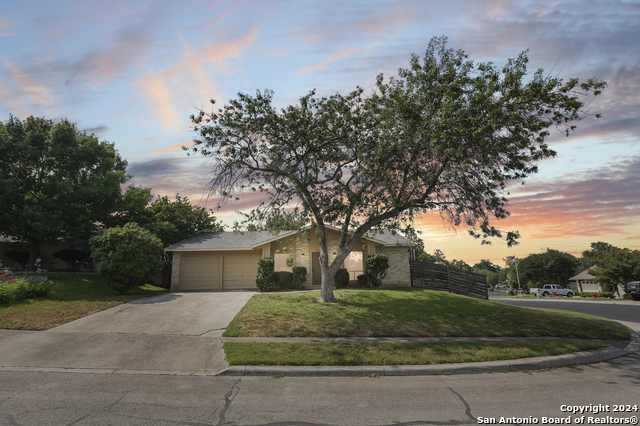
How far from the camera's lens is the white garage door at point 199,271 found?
22438mm

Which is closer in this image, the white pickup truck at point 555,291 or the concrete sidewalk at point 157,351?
the concrete sidewalk at point 157,351

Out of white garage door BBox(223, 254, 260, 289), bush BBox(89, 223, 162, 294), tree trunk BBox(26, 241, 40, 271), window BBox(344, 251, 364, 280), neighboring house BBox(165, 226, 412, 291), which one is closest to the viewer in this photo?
bush BBox(89, 223, 162, 294)

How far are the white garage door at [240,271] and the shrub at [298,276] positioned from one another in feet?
10.8

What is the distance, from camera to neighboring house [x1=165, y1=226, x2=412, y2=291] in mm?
21469

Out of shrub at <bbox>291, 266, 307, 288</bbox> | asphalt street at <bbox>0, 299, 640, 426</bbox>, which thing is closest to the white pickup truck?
shrub at <bbox>291, 266, 307, 288</bbox>

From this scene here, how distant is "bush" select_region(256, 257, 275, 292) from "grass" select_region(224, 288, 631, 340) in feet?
14.5

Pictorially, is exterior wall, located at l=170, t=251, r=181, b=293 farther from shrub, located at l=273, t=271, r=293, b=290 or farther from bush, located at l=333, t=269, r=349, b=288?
bush, located at l=333, t=269, r=349, b=288

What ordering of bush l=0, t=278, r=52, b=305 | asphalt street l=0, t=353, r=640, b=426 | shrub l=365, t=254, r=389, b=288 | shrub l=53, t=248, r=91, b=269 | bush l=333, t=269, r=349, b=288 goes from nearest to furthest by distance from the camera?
asphalt street l=0, t=353, r=640, b=426 < bush l=0, t=278, r=52, b=305 < bush l=333, t=269, r=349, b=288 < shrub l=365, t=254, r=389, b=288 < shrub l=53, t=248, r=91, b=269

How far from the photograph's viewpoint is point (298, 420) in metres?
4.98

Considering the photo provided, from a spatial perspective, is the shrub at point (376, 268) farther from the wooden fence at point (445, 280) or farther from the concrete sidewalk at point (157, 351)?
the concrete sidewalk at point (157, 351)

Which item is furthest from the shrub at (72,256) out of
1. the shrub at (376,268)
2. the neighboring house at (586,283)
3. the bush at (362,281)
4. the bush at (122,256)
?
the neighboring house at (586,283)

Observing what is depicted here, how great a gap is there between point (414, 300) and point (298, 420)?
11.2 meters

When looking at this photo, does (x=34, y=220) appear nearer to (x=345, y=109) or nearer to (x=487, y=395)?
(x=345, y=109)

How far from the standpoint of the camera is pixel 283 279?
66.5 ft
